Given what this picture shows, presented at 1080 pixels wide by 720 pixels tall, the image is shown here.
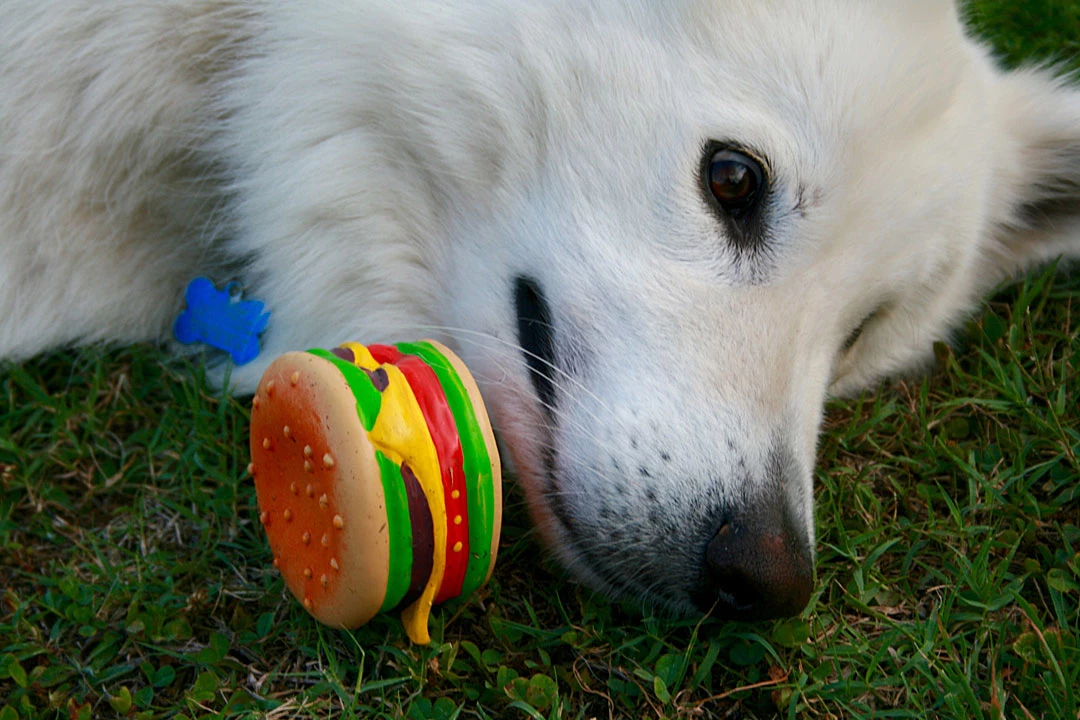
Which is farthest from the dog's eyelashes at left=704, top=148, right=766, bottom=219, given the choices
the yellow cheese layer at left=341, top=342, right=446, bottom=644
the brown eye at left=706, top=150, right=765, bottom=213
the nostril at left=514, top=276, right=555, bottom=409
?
the yellow cheese layer at left=341, top=342, right=446, bottom=644

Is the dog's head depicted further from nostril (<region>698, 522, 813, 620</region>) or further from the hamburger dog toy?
the hamburger dog toy

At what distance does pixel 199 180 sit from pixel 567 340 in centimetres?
118

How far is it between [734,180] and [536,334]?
0.52m

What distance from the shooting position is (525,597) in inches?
83.7

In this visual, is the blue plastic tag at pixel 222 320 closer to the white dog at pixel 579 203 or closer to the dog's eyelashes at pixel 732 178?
the white dog at pixel 579 203

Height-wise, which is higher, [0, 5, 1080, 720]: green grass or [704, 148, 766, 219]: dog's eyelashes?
[704, 148, 766, 219]: dog's eyelashes

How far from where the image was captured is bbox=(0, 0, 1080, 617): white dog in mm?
1971

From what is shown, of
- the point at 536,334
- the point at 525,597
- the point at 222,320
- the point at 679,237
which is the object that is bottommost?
the point at 525,597

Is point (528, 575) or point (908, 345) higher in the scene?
point (908, 345)

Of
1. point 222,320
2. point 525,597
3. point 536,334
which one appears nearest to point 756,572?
point 525,597

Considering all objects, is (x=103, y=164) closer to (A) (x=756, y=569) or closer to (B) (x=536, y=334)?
(B) (x=536, y=334)

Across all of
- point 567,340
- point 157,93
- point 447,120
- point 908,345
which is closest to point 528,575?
point 567,340

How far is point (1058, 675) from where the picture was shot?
73.4 inches

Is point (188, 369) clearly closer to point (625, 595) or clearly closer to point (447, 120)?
point (447, 120)
